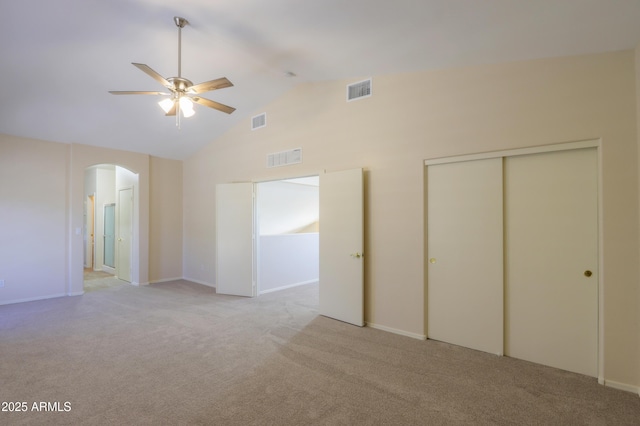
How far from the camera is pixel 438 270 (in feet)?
11.8

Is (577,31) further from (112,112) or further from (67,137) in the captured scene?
(67,137)

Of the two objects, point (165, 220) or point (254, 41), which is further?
point (165, 220)

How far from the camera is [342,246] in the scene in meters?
4.27

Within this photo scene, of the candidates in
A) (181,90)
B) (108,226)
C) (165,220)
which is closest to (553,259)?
(181,90)

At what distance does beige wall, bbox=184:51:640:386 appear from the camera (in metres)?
2.61

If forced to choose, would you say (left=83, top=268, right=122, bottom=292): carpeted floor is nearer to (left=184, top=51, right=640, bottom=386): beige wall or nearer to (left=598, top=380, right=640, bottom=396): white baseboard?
(left=184, top=51, right=640, bottom=386): beige wall

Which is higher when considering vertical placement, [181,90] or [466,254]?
[181,90]

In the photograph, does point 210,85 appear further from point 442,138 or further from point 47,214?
point 47,214

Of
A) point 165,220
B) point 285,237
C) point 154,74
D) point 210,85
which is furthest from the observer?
point 165,220

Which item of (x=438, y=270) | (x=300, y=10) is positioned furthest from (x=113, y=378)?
(x=300, y=10)

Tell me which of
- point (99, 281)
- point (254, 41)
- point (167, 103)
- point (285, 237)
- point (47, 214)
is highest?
point (254, 41)

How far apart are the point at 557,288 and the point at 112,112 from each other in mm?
6584

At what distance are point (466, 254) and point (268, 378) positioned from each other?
8.16 feet

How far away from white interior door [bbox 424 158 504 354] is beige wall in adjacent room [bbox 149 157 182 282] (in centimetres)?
590
